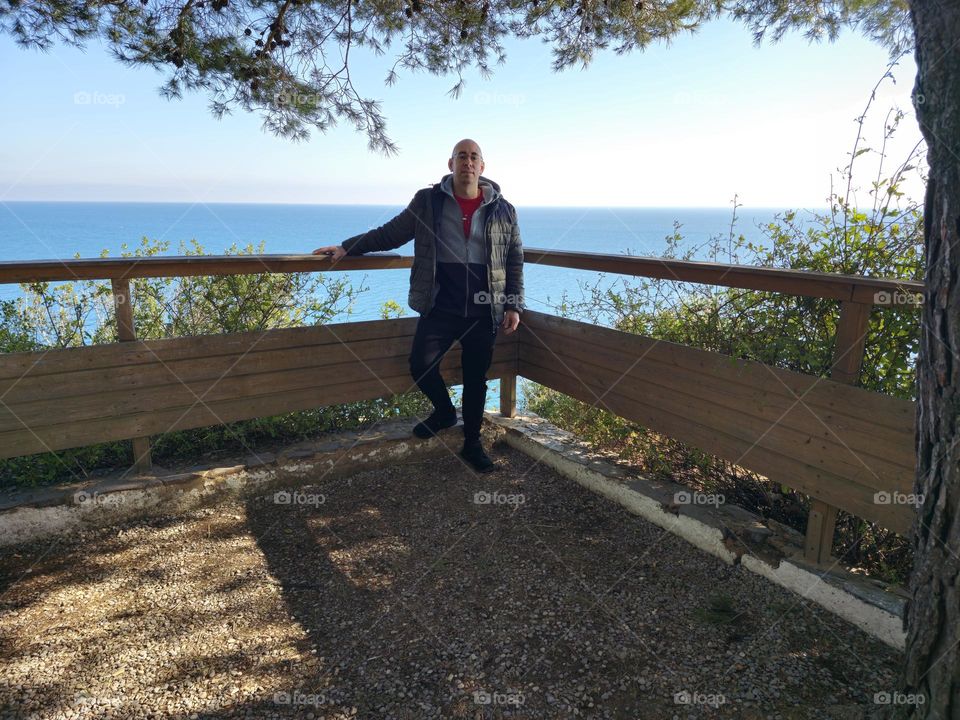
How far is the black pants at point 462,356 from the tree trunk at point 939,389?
2450 millimetres

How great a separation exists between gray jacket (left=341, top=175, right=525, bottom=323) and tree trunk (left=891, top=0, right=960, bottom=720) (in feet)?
7.57

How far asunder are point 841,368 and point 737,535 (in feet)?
3.04

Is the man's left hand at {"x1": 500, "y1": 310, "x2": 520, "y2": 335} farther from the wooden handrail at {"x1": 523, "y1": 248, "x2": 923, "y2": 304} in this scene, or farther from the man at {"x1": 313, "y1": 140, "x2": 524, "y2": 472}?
the wooden handrail at {"x1": 523, "y1": 248, "x2": 923, "y2": 304}

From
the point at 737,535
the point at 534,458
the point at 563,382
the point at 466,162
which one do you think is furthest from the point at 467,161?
the point at 737,535

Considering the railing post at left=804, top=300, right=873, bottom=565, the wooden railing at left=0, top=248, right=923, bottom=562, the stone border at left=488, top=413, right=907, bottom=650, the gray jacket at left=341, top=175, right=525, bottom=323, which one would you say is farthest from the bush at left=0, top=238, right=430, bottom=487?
the railing post at left=804, top=300, right=873, bottom=565

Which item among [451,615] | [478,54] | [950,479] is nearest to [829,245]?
[950,479]

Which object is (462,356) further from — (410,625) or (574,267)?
(410,625)

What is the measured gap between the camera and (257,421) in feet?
13.7

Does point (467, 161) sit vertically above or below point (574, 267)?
above

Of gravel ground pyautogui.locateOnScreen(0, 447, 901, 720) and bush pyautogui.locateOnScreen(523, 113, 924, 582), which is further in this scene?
bush pyautogui.locateOnScreen(523, 113, 924, 582)

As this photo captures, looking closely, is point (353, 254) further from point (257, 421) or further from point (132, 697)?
point (132, 697)

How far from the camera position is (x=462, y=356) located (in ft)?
13.5

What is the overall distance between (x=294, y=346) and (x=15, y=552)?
1682 mm

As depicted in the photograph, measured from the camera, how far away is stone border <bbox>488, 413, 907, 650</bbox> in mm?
2496
